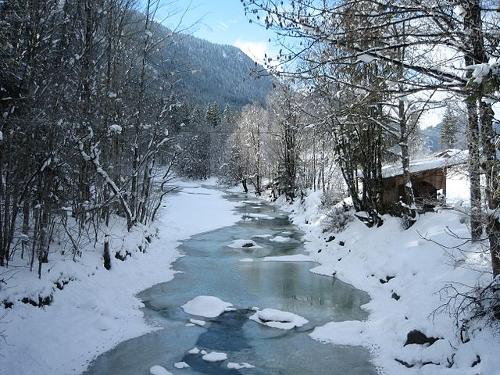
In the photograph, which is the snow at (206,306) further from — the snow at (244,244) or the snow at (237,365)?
the snow at (244,244)

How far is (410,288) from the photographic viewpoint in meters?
10.7

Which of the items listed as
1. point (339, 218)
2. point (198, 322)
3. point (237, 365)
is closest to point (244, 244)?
point (339, 218)

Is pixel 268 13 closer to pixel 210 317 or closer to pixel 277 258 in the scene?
pixel 210 317

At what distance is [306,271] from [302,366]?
7416 mm

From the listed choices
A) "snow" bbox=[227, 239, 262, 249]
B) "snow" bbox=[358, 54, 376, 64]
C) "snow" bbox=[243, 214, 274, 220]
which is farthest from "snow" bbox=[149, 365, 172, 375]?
"snow" bbox=[243, 214, 274, 220]

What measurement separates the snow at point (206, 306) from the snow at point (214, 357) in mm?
2279

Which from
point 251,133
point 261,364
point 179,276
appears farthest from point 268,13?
point 251,133

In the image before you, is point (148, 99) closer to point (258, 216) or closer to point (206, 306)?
point (206, 306)

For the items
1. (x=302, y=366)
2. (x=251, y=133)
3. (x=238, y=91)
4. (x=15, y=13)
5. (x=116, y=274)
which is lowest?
(x=302, y=366)

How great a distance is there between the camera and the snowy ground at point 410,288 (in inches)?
290

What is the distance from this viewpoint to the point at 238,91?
513ft

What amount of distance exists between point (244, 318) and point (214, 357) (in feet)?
7.67

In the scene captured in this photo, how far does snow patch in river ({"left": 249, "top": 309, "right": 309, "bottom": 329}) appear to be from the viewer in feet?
33.3

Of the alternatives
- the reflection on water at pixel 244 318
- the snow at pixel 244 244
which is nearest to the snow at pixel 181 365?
the reflection on water at pixel 244 318
